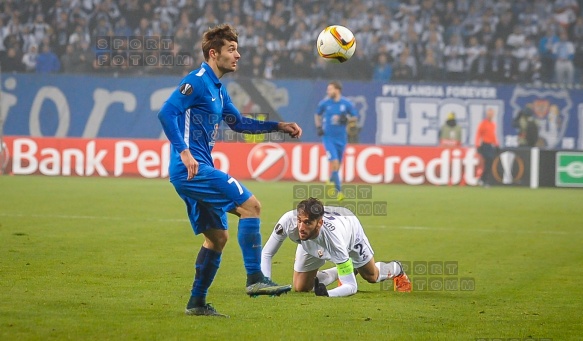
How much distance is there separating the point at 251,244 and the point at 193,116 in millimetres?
1089

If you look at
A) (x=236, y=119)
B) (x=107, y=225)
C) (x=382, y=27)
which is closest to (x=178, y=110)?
(x=236, y=119)

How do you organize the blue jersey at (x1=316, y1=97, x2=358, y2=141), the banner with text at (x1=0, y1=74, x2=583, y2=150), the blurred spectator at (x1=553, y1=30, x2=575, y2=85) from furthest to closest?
1. the blurred spectator at (x1=553, y1=30, x2=575, y2=85)
2. the banner with text at (x1=0, y1=74, x2=583, y2=150)
3. the blue jersey at (x1=316, y1=97, x2=358, y2=141)

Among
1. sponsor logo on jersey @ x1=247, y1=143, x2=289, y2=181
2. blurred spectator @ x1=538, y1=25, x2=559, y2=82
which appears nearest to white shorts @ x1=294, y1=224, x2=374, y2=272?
A: sponsor logo on jersey @ x1=247, y1=143, x2=289, y2=181

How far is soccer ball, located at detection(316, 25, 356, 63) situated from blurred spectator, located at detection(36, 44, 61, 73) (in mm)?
19449

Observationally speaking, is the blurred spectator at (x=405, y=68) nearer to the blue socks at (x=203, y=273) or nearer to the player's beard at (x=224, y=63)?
the player's beard at (x=224, y=63)

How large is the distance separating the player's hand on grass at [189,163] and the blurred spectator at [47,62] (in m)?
22.4

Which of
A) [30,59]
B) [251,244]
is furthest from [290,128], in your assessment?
[30,59]

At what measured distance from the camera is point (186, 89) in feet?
23.2

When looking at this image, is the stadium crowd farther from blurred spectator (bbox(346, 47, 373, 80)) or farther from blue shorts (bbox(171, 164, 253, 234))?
blue shorts (bbox(171, 164, 253, 234))

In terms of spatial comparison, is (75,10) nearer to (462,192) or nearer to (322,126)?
(322,126)

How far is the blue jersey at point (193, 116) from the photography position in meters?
6.93

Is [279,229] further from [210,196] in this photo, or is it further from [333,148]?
[333,148]

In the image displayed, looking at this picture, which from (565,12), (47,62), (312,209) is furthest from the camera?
(565,12)

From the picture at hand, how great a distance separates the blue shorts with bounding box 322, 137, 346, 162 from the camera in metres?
20.5
